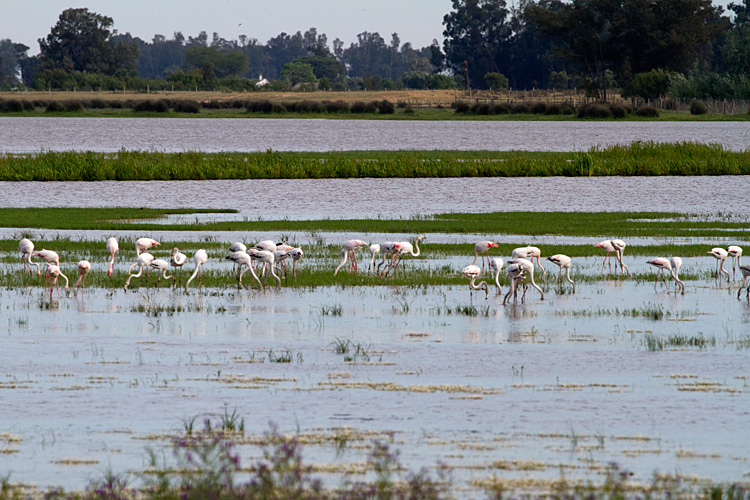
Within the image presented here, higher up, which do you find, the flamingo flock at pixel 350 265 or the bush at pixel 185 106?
the bush at pixel 185 106

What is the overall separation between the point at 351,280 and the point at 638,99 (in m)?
110

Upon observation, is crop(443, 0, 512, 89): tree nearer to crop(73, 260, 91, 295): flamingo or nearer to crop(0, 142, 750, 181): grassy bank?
crop(0, 142, 750, 181): grassy bank

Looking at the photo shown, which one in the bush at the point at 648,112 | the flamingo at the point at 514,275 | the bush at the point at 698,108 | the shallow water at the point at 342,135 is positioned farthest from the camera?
the bush at the point at 648,112

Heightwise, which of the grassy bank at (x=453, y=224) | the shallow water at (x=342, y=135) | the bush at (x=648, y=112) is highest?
the bush at (x=648, y=112)

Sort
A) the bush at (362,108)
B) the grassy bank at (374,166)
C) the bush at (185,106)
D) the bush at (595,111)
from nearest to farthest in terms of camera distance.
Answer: the grassy bank at (374,166) → the bush at (595,111) → the bush at (362,108) → the bush at (185,106)

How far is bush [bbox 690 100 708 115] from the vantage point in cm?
11050

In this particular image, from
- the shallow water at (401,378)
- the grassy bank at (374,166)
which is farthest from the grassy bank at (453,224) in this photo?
the grassy bank at (374,166)

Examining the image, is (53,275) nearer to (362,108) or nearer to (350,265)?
(350,265)

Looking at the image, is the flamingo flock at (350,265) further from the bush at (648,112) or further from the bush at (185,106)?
the bush at (185,106)

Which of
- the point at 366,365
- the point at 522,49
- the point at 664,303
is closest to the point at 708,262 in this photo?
the point at 664,303

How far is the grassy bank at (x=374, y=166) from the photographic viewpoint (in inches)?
1873

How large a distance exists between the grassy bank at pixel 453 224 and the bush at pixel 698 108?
7990cm

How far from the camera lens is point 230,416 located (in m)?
10.5

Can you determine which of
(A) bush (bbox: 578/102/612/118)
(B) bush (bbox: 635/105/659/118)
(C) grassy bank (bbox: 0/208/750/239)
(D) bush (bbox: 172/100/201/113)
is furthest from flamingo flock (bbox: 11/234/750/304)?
(D) bush (bbox: 172/100/201/113)
